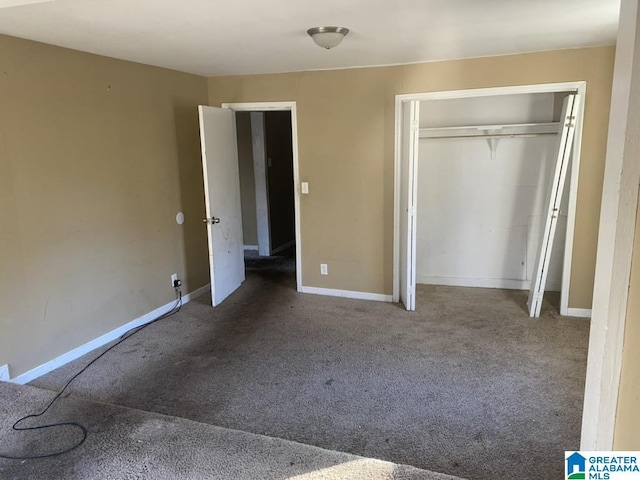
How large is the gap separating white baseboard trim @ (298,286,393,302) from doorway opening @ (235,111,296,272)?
1.04 metres

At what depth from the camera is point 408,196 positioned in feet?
13.0

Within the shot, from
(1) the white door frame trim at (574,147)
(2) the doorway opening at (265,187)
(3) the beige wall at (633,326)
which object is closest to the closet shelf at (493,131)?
(1) the white door frame trim at (574,147)

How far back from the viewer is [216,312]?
423 cm

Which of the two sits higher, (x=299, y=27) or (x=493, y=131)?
(x=299, y=27)

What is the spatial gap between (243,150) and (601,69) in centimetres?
440

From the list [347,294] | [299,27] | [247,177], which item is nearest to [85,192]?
[299,27]

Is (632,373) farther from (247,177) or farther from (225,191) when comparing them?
(247,177)

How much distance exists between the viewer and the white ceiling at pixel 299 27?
226 centimetres

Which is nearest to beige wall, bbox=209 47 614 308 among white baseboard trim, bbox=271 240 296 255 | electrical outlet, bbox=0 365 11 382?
white baseboard trim, bbox=271 240 296 255

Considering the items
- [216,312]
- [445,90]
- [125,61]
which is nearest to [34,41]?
[125,61]

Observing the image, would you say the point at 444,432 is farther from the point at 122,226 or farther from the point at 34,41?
the point at 34,41

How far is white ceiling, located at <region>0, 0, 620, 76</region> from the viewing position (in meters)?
2.26

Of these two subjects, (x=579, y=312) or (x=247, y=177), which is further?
(x=247, y=177)

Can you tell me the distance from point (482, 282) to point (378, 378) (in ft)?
7.91
